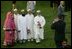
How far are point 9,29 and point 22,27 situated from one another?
755 millimetres

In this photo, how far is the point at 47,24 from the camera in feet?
72.0

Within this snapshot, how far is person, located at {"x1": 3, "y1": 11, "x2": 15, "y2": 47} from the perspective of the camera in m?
16.6

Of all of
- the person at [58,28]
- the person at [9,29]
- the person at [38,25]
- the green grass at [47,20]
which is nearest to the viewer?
the person at [58,28]

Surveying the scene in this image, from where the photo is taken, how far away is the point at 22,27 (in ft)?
56.3

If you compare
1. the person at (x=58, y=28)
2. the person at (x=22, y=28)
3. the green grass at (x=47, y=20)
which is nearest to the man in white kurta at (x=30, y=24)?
the person at (x=22, y=28)

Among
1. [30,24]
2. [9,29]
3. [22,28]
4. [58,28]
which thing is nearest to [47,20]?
[30,24]

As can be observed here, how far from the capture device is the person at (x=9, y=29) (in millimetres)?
16625

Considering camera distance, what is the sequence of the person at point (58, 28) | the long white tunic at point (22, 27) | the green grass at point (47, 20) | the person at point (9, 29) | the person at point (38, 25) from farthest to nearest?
1. the green grass at point (47, 20)
2. the person at point (38, 25)
3. the long white tunic at point (22, 27)
4. the person at point (9, 29)
5. the person at point (58, 28)

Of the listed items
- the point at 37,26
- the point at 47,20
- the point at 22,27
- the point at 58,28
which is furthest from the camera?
the point at 47,20

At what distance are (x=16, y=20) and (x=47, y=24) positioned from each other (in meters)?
5.23

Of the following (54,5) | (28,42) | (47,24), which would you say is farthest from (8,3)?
(28,42)

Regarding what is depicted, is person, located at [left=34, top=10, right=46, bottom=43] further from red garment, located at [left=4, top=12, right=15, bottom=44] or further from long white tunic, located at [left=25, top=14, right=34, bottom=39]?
red garment, located at [left=4, top=12, right=15, bottom=44]

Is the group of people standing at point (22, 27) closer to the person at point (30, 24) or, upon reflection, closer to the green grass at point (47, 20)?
the person at point (30, 24)

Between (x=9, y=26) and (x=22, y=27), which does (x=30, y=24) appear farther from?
(x=9, y=26)
